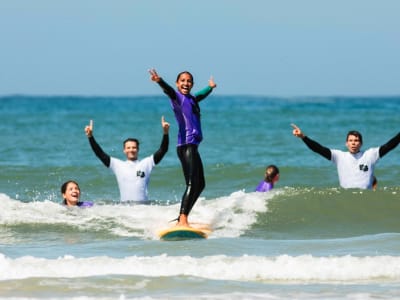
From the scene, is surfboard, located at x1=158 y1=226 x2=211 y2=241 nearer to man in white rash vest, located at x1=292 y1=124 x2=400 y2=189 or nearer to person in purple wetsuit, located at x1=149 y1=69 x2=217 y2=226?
person in purple wetsuit, located at x1=149 y1=69 x2=217 y2=226

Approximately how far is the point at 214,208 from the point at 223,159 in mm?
11731

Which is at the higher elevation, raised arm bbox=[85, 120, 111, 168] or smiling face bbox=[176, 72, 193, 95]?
smiling face bbox=[176, 72, 193, 95]

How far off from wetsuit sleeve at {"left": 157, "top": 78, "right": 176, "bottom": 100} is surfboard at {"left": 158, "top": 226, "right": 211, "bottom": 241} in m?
1.51

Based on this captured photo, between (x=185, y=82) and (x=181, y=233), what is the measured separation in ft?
5.57

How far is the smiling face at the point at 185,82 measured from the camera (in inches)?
458

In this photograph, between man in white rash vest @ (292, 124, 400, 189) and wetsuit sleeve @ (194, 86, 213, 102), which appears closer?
wetsuit sleeve @ (194, 86, 213, 102)

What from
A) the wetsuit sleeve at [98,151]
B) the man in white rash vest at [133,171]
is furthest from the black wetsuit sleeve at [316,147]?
the wetsuit sleeve at [98,151]

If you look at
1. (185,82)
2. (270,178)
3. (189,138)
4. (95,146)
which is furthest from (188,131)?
(270,178)

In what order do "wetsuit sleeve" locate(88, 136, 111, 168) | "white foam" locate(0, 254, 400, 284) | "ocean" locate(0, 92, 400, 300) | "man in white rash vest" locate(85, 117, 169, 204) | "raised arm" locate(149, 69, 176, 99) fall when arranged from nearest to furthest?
"ocean" locate(0, 92, 400, 300) < "white foam" locate(0, 254, 400, 284) < "raised arm" locate(149, 69, 176, 99) < "wetsuit sleeve" locate(88, 136, 111, 168) < "man in white rash vest" locate(85, 117, 169, 204)

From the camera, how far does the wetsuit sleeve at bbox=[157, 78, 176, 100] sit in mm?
11164

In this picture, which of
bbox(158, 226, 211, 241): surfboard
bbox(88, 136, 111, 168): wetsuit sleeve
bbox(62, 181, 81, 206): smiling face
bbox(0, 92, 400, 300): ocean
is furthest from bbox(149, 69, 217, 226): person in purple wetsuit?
bbox(62, 181, 81, 206): smiling face

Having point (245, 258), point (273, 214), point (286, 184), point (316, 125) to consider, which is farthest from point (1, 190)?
point (316, 125)

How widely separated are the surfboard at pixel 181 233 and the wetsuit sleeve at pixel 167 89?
151 centimetres

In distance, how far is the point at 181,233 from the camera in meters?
→ 11.8
